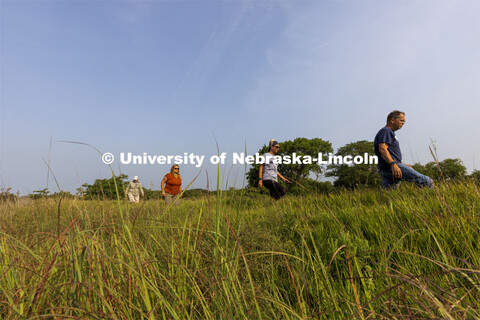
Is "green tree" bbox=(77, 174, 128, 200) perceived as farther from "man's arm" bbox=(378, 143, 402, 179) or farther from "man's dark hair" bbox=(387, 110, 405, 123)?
"man's dark hair" bbox=(387, 110, 405, 123)

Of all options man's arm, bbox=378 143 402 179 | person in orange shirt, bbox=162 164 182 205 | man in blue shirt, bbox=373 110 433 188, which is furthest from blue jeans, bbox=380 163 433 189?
person in orange shirt, bbox=162 164 182 205

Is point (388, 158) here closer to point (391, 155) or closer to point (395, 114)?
point (391, 155)

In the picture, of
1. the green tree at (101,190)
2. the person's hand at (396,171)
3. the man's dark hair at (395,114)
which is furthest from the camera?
the man's dark hair at (395,114)

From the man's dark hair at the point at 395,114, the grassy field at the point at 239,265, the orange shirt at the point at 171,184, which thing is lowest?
the grassy field at the point at 239,265

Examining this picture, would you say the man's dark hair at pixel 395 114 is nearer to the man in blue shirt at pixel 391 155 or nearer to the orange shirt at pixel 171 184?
the man in blue shirt at pixel 391 155

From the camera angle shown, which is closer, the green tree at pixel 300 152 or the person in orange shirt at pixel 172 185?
the person in orange shirt at pixel 172 185

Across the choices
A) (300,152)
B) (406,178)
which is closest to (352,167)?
(300,152)

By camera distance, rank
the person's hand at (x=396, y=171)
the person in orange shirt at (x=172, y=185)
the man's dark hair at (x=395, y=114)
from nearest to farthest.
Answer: the person's hand at (x=396, y=171) < the man's dark hair at (x=395, y=114) < the person in orange shirt at (x=172, y=185)

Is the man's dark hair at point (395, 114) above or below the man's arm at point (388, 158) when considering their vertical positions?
above

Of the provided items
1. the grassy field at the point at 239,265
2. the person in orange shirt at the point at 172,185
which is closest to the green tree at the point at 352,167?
the person in orange shirt at the point at 172,185

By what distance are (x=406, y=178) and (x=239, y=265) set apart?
14.7 ft

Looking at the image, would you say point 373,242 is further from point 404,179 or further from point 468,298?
point 404,179

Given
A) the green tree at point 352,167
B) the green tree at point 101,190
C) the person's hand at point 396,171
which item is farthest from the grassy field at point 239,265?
the green tree at point 352,167

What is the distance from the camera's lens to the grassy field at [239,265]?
1.41 m
